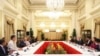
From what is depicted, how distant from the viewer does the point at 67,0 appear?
17.6 metres

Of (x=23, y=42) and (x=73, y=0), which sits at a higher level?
(x=73, y=0)

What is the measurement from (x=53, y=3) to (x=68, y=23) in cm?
1591

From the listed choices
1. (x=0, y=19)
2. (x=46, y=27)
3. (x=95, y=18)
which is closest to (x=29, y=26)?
(x=46, y=27)

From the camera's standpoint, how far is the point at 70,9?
1942cm

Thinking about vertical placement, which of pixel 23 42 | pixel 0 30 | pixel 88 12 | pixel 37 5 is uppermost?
pixel 37 5

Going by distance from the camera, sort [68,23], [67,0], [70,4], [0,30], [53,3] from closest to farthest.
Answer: [0,30], [53,3], [67,0], [70,4], [68,23]

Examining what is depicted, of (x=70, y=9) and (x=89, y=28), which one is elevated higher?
(x=70, y=9)

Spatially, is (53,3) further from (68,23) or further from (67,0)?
(68,23)

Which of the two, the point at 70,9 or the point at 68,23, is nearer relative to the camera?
the point at 70,9

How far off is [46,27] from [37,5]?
806 centimetres

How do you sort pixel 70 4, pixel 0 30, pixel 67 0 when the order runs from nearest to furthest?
1. pixel 0 30
2. pixel 67 0
3. pixel 70 4

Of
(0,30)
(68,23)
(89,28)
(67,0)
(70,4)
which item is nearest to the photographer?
(0,30)

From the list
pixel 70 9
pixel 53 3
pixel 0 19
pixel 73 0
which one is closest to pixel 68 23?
pixel 70 9

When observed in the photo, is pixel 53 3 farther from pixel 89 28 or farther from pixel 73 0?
pixel 73 0
